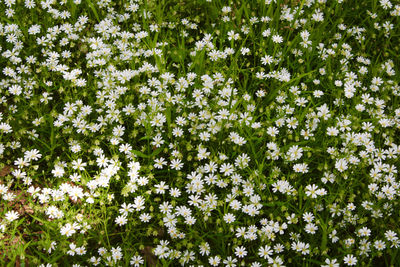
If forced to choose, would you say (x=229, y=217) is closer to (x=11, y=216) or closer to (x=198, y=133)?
(x=198, y=133)

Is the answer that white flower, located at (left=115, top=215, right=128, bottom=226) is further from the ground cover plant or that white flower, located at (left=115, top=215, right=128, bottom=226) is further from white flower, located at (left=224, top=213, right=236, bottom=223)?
white flower, located at (left=224, top=213, right=236, bottom=223)

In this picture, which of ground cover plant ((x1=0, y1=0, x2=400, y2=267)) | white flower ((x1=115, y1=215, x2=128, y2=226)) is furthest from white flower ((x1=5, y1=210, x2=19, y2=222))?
white flower ((x1=115, y1=215, x2=128, y2=226))

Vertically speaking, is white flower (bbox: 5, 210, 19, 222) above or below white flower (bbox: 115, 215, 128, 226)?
below

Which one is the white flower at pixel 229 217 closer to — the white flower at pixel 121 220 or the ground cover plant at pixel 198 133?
the ground cover plant at pixel 198 133

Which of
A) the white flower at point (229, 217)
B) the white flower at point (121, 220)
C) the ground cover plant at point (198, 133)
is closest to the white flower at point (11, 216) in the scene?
the ground cover plant at point (198, 133)

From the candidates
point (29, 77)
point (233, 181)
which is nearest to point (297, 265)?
point (233, 181)

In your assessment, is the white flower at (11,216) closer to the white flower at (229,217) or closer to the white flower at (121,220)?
the white flower at (121,220)

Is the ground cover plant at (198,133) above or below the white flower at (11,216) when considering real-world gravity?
above

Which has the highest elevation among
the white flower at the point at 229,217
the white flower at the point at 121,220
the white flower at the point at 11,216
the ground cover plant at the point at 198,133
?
the ground cover plant at the point at 198,133

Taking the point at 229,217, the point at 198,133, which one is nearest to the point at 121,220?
the point at 229,217
